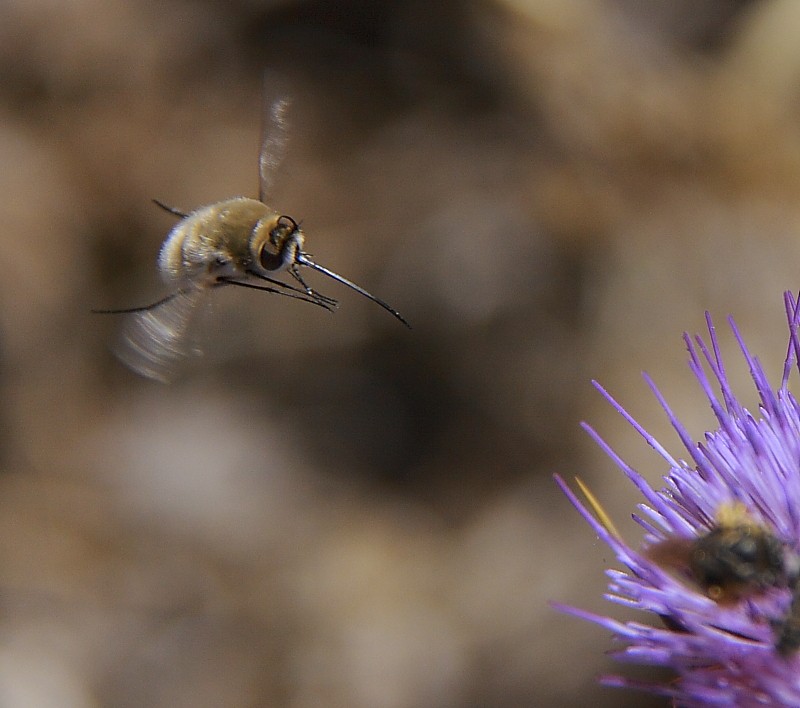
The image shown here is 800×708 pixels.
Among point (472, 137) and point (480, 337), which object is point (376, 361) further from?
point (472, 137)

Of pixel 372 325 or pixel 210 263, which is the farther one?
pixel 372 325

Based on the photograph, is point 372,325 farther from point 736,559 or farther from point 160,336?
point 736,559

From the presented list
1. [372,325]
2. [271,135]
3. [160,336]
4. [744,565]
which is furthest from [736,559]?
[372,325]

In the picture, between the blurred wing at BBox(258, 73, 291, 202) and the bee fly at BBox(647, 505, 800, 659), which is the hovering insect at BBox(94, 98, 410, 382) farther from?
the bee fly at BBox(647, 505, 800, 659)

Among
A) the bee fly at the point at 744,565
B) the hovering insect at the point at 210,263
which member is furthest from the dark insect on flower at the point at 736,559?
the hovering insect at the point at 210,263

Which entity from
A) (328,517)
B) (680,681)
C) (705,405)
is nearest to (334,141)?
(328,517)

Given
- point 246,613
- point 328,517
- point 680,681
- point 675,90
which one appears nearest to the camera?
point 680,681

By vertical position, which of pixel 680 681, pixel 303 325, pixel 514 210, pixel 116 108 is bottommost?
pixel 303 325
